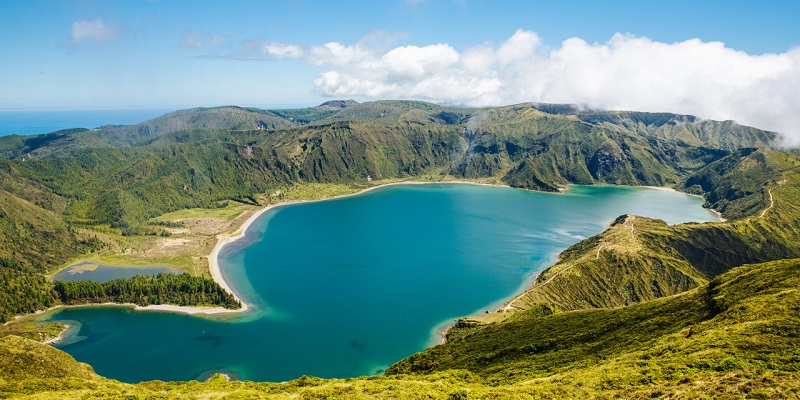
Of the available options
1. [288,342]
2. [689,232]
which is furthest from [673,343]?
[689,232]

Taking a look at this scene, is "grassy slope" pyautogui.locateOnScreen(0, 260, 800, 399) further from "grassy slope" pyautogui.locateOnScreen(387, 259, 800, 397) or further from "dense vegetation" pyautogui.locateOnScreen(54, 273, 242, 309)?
"dense vegetation" pyautogui.locateOnScreen(54, 273, 242, 309)

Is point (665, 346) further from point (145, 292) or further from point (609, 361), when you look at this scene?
point (145, 292)

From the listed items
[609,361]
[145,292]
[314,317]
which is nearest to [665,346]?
[609,361]

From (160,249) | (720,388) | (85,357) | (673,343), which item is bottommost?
(85,357)

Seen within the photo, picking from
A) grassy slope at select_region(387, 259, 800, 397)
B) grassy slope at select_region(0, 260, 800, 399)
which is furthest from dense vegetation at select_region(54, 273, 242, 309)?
grassy slope at select_region(387, 259, 800, 397)

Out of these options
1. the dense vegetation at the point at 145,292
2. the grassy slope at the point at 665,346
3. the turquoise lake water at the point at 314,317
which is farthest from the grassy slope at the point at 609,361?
the dense vegetation at the point at 145,292

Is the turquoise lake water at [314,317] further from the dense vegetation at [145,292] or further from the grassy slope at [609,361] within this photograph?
the grassy slope at [609,361]

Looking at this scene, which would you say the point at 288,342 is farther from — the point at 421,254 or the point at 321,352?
the point at 421,254
